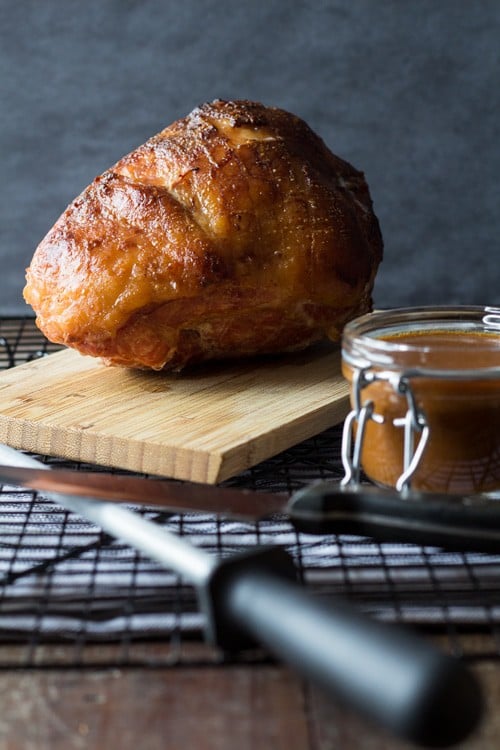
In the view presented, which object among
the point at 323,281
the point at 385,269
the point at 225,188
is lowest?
the point at 385,269

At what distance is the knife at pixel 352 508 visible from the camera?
108cm

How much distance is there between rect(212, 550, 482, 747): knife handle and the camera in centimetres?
76

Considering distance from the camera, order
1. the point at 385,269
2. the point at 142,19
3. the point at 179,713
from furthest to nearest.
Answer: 1. the point at 385,269
2. the point at 142,19
3. the point at 179,713

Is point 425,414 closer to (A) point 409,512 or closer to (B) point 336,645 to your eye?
(A) point 409,512

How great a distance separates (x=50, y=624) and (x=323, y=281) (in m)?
0.80

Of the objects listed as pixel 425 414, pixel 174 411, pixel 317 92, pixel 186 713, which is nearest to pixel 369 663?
pixel 186 713

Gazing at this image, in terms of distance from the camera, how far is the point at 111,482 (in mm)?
1201

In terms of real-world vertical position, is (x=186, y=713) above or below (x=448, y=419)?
below

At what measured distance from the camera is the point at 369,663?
79 centimetres

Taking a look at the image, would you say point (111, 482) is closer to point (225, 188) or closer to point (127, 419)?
point (127, 419)

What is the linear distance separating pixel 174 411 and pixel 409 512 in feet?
1.82

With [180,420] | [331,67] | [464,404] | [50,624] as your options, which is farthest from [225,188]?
[331,67]

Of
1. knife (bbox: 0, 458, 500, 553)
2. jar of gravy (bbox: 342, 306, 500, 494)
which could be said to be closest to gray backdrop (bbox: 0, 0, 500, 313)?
jar of gravy (bbox: 342, 306, 500, 494)

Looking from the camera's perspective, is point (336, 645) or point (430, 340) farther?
point (430, 340)
